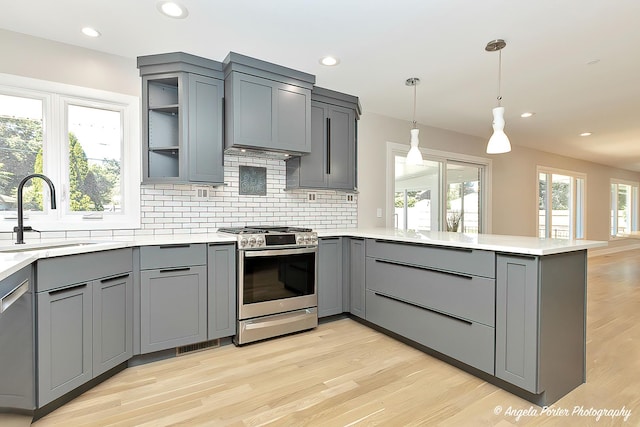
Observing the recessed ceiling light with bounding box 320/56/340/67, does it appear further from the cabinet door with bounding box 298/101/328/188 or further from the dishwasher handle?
the dishwasher handle

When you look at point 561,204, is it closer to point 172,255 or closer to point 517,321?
point 517,321

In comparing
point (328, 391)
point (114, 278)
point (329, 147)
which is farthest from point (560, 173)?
point (114, 278)

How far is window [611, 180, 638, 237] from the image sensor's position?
9000mm

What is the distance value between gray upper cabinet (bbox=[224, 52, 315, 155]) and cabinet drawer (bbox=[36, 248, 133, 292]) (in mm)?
1280

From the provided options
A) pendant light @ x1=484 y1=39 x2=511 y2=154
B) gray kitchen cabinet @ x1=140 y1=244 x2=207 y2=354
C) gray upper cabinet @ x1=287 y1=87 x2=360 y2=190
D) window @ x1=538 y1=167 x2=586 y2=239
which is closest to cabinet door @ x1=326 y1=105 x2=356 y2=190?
gray upper cabinet @ x1=287 y1=87 x2=360 y2=190

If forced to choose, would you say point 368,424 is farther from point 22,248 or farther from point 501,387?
point 22,248

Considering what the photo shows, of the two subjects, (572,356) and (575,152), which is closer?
(572,356)

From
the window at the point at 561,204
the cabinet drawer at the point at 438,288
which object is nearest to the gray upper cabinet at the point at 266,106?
the cabinet drawer at the point at 438,288

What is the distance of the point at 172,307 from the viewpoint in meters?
2.48

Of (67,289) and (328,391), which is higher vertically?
(67,289)

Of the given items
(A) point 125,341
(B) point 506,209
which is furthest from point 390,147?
(A) point 125,341

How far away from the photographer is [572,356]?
2.07 m

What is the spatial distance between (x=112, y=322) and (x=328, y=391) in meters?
1.51

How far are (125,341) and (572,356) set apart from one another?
3007mm
